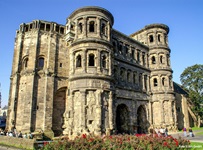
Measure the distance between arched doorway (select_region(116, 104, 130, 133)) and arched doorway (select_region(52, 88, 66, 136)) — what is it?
7733 mm

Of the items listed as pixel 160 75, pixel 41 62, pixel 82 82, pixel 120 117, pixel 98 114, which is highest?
pixel 41 62

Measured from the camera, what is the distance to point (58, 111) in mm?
23469

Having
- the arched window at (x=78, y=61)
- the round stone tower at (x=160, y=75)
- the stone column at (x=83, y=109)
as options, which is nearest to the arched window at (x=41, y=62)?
the arched window at (x=78, y=61)

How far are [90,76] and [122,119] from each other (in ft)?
30.3

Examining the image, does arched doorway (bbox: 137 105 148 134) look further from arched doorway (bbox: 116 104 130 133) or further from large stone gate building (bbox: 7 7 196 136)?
arched doorway (bbox: 116 104 130 133)

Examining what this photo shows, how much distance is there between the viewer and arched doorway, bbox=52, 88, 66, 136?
22900mm

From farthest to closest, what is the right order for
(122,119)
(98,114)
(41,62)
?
(122,119) → (41,62) → (98,114)

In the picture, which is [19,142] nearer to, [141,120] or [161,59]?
[141,120]

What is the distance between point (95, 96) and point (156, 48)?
1712 cm

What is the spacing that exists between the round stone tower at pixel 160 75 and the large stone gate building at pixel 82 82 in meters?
0.15

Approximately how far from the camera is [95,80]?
20.6 meters

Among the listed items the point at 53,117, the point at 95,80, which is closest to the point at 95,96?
the point at 95,80

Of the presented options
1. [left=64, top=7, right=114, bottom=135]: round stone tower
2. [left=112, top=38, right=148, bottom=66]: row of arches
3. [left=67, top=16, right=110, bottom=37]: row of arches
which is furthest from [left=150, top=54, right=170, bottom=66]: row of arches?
[left=67, top=16, right=110, bottom=37]: row of arches

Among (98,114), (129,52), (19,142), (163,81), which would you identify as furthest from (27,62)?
Answer: (163,81)
